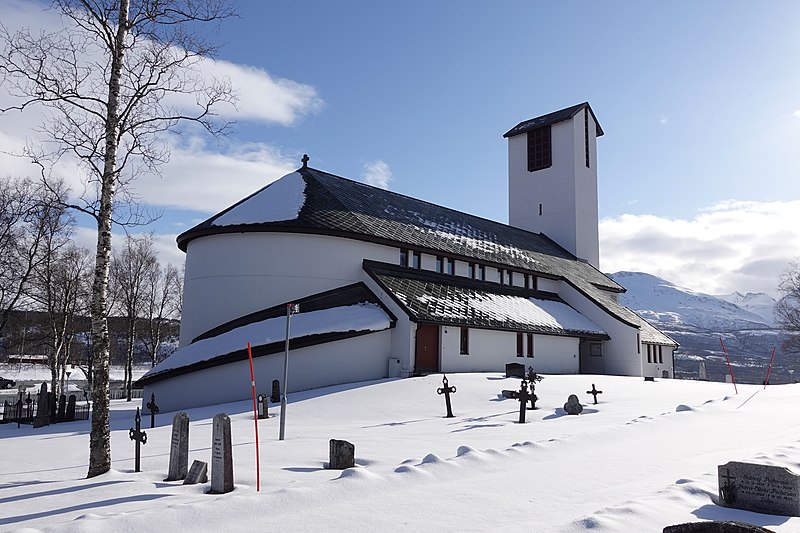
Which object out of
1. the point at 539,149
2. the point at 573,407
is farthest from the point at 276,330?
the point at 539,149

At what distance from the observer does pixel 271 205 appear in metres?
30.7

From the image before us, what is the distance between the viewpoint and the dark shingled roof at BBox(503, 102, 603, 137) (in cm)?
5058

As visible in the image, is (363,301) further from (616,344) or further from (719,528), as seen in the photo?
(719,528)

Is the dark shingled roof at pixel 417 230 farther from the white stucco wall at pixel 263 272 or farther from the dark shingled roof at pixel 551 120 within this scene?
the dark shingled roof at pixel 551 120

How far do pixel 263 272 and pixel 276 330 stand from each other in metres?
4.32

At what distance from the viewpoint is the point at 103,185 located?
11820mm

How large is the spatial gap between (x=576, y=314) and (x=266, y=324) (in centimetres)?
2298

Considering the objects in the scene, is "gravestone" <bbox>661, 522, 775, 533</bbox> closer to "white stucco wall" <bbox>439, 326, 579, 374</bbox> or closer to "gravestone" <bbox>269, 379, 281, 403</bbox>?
"gravestone" <bbox>269, 379, 281, 403</bbox>

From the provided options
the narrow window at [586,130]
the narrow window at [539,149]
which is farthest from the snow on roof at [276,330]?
the narrow window at [586,130]

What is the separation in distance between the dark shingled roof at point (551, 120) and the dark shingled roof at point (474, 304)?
18614mm

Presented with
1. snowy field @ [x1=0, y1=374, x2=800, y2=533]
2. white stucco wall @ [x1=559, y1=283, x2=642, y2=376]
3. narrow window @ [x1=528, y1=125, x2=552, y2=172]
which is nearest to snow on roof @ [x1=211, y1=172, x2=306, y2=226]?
snowy field @ [x1=0, y1=374, x2=800, y2=533]

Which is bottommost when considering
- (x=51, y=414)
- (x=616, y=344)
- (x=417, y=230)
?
(x=51, y=414)

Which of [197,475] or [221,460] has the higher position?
[221,460]

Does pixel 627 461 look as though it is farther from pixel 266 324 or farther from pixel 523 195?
pixel 523 195
